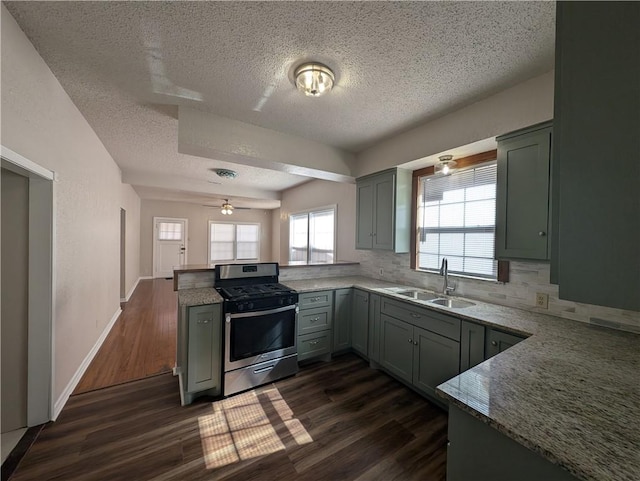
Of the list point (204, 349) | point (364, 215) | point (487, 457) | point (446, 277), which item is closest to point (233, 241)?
point (364, 215)

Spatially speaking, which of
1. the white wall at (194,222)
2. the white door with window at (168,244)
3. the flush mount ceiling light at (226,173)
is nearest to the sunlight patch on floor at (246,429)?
the flush mount ceiling light at (226,173)

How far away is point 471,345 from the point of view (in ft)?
6.19

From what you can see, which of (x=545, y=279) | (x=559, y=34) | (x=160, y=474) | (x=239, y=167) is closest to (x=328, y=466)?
(x=160, y=474)

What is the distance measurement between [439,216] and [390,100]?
1394mm

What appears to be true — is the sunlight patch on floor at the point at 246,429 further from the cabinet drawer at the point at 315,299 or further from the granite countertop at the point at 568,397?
the granite countertop at the point at 568,397

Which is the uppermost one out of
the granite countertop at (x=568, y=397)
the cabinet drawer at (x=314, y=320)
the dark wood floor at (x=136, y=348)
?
the granite countertop at (x=568, y=397)

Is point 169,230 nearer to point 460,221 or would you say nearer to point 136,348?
point 136,348

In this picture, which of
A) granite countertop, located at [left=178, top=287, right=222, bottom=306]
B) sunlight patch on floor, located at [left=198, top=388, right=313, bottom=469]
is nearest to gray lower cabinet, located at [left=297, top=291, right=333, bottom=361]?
sunlight patch on floor, located at [left=198, top=388, right=313, bottom=469]

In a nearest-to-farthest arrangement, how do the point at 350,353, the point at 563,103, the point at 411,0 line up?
1. the point at 563,103
2. the point at 411,0
3. the point at 350,353

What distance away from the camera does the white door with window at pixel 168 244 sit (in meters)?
7.91

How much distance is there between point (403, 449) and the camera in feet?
5.70

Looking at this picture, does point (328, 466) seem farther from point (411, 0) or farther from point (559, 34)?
point (411, 0)

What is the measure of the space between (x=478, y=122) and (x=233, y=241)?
837 cm

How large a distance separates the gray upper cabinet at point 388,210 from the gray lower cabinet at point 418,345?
30.7 inches
